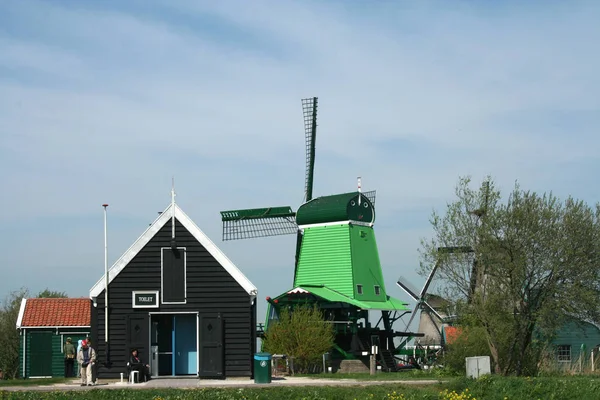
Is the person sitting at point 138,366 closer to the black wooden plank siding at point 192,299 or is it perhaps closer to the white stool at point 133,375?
the white stool at point 133,375

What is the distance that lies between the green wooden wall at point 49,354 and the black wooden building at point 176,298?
24.5 feet

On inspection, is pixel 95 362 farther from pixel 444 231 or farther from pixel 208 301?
pixel 444 231

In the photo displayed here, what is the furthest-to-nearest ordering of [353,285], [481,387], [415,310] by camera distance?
[415,310]
[353,285]
[481,387]

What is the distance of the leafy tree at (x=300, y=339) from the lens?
38094 millimetres

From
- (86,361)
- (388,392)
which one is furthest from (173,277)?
(388,392)

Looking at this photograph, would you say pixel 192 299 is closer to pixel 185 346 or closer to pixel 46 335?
pixel 185 346

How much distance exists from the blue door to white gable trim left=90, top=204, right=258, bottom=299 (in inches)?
108

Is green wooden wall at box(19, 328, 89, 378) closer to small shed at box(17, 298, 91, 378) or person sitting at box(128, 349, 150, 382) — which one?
small shed at box(17, 298, 91, 378)

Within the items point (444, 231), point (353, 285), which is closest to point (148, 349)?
point (444, 231)

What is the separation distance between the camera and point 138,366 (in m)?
30.4

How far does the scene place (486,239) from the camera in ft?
99.8

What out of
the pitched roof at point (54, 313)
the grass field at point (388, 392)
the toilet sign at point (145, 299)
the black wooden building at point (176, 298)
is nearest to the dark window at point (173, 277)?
the black wooden building at point (176, 298)

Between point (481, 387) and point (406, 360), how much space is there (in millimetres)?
25823

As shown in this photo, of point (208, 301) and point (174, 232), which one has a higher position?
point (174, 232)
